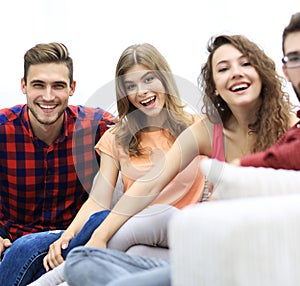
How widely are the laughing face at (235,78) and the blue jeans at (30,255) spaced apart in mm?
482

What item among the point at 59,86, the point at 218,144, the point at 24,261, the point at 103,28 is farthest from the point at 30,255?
the point at 103,28

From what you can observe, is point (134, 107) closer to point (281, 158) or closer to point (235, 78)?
point (235, 78)

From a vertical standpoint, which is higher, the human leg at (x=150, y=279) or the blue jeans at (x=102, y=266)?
the human leg at (x=150, y=279)

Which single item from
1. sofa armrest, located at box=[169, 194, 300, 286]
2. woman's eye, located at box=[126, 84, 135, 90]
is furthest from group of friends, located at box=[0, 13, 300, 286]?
sofa armrest, located at box=[169, 194, 300, 286]

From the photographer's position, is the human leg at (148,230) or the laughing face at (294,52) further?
→ the human leg at (148,230)

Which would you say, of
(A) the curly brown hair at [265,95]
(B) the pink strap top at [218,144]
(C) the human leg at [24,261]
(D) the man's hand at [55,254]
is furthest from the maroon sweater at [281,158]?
(C) the human leg at [24,261]

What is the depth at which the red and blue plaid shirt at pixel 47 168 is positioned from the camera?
6.63ft

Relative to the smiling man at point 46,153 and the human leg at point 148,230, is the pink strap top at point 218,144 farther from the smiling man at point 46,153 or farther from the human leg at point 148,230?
the smiling man at point 46,153

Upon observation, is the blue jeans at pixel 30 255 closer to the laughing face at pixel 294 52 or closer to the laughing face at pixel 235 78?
the laughing face at pixel 235 78

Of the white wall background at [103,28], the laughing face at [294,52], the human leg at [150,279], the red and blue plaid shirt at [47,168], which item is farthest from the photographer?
the white wall background at [103,28]

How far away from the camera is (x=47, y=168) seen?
2020 millimetres

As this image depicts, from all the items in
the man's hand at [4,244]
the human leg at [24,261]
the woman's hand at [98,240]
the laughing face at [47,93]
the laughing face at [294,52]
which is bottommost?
the man's hand at [4,244]

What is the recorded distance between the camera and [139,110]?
1829mm

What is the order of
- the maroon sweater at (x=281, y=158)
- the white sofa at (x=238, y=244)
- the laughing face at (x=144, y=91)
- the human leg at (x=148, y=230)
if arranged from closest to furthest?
the white sofa at (x=238, y=244), the maroon sweater at (x=281, y=158), the human leg at (x=148, y=230), the laughing face at (x=144, y=91)
